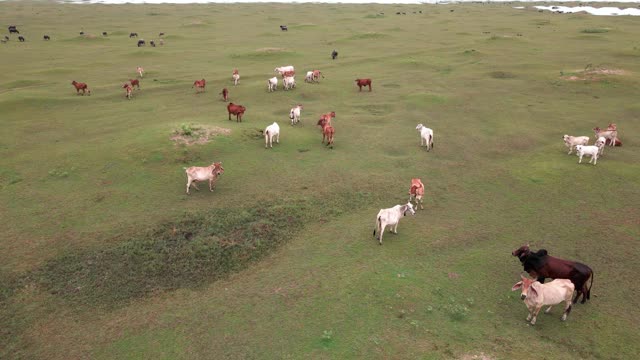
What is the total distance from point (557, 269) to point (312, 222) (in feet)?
24.7

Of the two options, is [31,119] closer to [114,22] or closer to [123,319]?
[123,319]

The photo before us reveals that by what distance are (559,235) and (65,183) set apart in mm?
18504

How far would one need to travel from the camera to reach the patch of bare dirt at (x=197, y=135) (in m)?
19.3

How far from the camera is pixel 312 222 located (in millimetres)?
14578

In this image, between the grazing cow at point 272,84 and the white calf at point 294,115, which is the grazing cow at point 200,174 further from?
the grazing cow at point 272,84

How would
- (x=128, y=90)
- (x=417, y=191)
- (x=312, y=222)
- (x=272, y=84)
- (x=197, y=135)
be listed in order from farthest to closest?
(x=272, y=84) < (x=128, y=90) < (x=197, y=135) < (x=417, y=191) < (x=312, y=222)

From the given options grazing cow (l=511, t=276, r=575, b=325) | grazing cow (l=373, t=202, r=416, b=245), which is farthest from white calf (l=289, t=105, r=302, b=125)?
grazing cow (l=511, t=276, r=575, b=325)

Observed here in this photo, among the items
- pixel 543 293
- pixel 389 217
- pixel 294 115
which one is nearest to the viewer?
pixel 543 293

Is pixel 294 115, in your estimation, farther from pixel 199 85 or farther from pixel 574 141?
Answer: pixel 574 141

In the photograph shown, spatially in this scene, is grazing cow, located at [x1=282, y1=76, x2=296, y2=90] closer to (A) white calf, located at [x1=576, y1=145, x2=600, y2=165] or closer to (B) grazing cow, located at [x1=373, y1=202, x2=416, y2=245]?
(A) white calf, located at [x1=576, y1=145, x2=600, y2=165]

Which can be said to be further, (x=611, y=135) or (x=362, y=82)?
(x=362, y=82)

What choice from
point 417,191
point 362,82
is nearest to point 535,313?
point 417,191

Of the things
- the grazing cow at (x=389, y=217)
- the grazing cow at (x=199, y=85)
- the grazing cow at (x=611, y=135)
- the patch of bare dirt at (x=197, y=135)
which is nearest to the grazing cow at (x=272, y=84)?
the grazing cow at (x=199, y=85)

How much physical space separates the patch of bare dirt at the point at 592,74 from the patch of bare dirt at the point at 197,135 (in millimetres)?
26812
